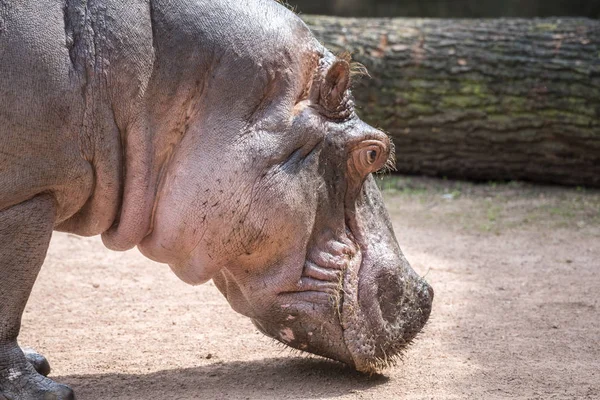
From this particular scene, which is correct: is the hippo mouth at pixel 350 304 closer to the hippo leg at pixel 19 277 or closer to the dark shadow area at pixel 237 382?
the dark shadow area at pixel 237 382

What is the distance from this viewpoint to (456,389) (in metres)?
3.74

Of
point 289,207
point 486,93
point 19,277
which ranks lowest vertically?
point 486,93

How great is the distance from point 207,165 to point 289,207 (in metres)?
0.35

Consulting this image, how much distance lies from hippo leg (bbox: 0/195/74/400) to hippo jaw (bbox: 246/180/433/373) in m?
0.91

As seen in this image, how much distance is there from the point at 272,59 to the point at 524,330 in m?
2.11

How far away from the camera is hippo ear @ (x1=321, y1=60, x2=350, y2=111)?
3621mm

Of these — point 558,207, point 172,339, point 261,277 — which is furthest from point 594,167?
point 261,277

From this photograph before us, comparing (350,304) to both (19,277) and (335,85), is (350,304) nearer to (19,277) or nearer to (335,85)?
(335,85)

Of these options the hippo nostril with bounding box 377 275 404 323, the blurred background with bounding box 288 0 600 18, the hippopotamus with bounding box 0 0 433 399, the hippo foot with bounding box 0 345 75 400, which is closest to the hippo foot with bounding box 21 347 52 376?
the hippopotamus with bounding box 0 0 433 399

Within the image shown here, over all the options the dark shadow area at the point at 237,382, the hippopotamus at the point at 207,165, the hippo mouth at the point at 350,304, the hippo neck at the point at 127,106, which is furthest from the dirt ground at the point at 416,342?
the hippo neck at the point at 127,106

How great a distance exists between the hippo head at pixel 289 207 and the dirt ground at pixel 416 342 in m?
0.33

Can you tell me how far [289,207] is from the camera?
345cm

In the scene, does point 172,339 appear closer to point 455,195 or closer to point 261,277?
point 261,277

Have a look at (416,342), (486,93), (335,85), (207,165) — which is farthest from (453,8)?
(207,165)
